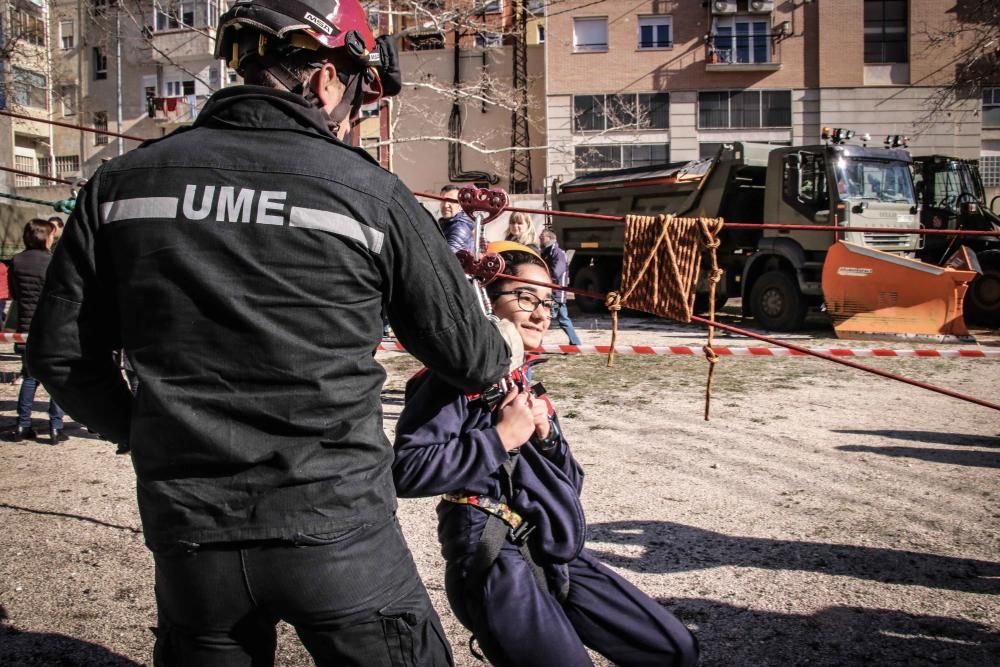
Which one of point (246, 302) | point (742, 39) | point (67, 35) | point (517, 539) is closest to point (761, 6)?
point (742, 39)

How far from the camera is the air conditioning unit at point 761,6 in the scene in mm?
30703

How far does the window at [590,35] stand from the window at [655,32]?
4.53 feet

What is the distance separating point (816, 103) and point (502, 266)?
3153 cm

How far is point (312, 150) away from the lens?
4.83 feet

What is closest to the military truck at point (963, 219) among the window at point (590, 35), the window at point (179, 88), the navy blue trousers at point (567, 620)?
the navy blue trousers at point (567, 620)

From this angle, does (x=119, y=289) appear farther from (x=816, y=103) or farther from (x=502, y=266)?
(x=816, y=103)

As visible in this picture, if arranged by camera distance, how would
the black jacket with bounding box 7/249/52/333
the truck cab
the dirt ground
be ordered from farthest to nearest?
1. the truck cab
2. the black jacket with bounding box 7/249/52/333
3. the dirt ground

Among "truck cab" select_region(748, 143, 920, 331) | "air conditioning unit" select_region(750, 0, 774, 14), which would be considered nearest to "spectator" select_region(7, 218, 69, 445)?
"truck cab" select_region(748, 143, 920, 331)

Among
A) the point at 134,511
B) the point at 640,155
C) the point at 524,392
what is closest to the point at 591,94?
the point at 640,155

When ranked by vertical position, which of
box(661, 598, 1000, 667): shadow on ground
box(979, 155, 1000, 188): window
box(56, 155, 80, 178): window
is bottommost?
box(661, 598, 1000, 667): shadow on ground

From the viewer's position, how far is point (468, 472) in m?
1.92

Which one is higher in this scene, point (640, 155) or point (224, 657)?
point (640, 155)

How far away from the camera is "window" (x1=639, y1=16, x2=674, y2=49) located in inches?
1225

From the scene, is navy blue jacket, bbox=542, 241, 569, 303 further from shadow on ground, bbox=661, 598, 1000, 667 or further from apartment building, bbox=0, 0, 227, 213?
apartment building, bbox=0, 0, 227, 213
